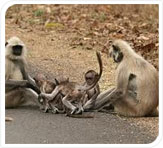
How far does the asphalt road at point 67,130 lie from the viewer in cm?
796

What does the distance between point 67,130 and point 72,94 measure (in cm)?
70

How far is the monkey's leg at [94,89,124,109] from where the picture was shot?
9062 mm

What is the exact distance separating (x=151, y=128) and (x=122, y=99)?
29.8 inches

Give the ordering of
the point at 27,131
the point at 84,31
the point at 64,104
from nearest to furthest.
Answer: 1. the point at 27,131
2. the point at 64,104
3. the point at 84,31

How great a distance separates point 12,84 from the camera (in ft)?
29.5

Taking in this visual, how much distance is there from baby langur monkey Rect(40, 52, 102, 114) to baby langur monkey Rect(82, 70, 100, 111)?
0.06 m

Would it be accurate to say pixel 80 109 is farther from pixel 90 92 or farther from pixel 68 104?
pixel 90 92

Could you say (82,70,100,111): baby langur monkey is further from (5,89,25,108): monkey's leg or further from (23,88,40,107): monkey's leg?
(5,89,25,108): monkey's leg

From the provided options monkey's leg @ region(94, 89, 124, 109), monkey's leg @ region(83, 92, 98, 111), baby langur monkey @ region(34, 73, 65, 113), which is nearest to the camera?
baby langur monkey @ region(34, 73, 65, 113)

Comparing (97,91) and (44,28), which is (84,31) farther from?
(97,91)

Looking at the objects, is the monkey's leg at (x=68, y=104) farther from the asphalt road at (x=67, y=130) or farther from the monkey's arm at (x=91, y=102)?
the monkey's arm at (x=91, y=102)

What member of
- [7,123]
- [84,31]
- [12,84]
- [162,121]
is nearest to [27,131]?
[7,123]

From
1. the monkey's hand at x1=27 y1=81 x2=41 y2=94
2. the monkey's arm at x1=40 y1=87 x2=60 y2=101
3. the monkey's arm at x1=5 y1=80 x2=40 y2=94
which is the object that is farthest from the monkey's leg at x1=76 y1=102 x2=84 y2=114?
the monkey's arm at x1=5 y1=80 x2=40 y2=94

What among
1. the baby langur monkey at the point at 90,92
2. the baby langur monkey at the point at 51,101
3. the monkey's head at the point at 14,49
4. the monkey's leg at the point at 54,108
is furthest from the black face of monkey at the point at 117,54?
the monkey's head at the point at 14,49
